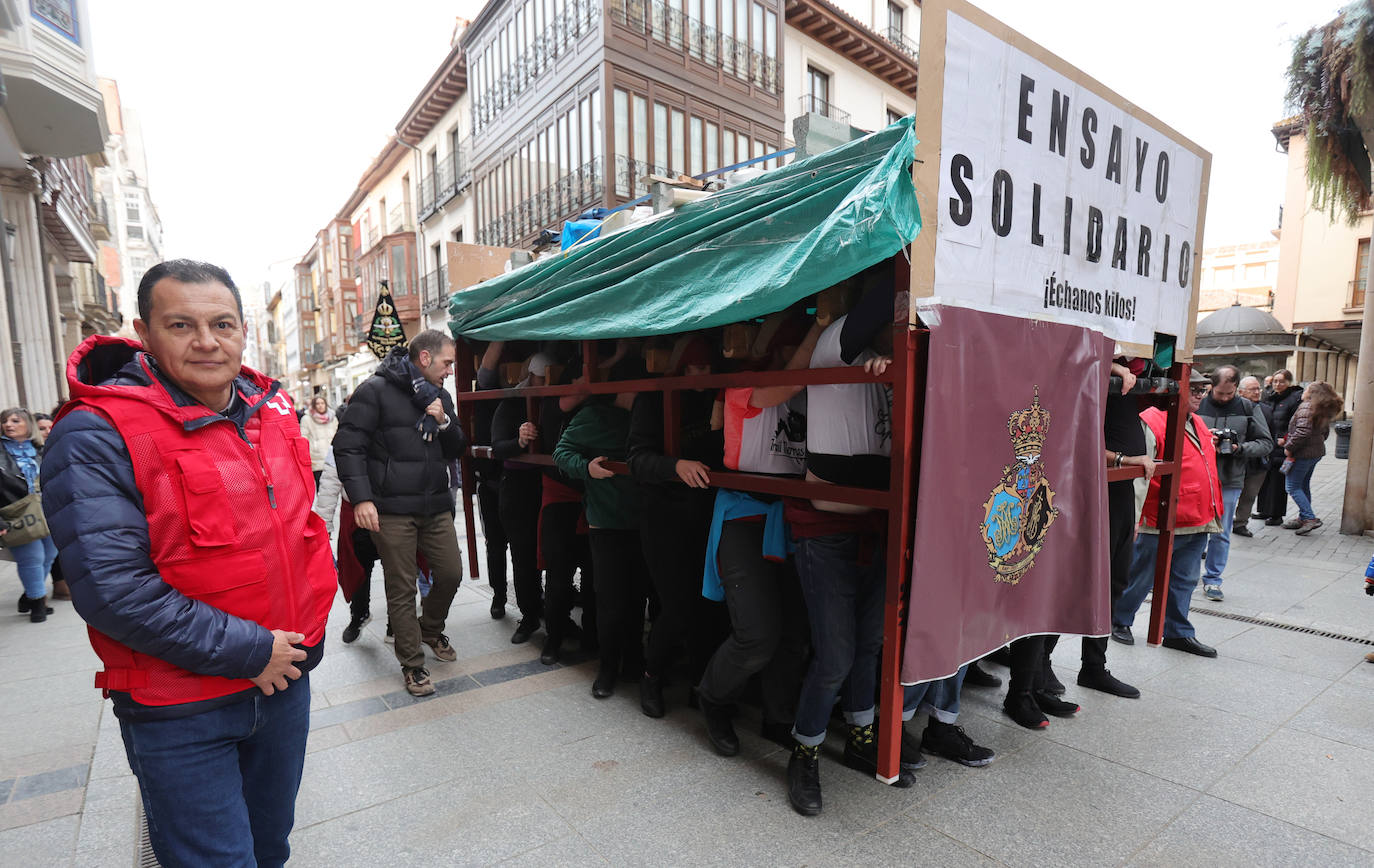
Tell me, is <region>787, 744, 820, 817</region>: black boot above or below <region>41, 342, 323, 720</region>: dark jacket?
below

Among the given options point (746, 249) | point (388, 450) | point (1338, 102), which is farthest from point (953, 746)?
point (1338, 102)

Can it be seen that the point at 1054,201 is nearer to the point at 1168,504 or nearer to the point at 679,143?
the point at 1168,504

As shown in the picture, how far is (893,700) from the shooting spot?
2441 mm

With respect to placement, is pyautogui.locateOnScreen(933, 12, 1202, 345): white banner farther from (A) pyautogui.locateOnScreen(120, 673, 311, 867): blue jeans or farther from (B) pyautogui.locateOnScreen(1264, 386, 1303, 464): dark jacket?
(B) pyautogui.locateOnScreen(1264, 386, 1303, 464): dark jacket

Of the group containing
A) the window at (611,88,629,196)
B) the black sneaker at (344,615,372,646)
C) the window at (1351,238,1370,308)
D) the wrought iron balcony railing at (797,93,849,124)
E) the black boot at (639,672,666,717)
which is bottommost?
the black sneaker at (344,615,372,646)

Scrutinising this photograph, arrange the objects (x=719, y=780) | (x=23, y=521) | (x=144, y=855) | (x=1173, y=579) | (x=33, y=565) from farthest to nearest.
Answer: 1. (x=33, y=565)
2. (x=23, y=521)
3. (x=1173, y=579)
4. (x=719, y=780)
5. (x=144, y=855)

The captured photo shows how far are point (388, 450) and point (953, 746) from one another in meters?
3.16

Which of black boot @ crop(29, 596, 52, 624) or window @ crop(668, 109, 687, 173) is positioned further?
window @ crop(668, 109, 687, 173)

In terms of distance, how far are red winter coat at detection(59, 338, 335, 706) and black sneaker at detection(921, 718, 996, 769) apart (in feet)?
8.59

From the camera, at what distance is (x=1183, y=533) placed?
13.9 feet

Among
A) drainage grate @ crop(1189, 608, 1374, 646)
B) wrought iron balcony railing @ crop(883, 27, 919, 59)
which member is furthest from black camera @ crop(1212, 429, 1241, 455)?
wrought iron balcony railing @ crop(883, 27, 919, 59)

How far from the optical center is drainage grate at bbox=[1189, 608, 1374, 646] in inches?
178

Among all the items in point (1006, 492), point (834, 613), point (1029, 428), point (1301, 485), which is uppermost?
point (1029, 428)

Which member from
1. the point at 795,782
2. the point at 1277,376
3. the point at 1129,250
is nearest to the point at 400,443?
the point at 795,782
